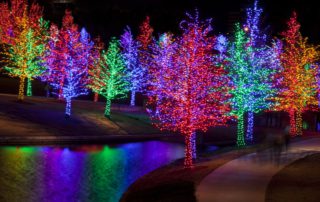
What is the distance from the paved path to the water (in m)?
3.23

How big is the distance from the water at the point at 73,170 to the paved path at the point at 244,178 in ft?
10.6

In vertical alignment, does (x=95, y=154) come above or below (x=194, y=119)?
below

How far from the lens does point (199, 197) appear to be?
1152 cm

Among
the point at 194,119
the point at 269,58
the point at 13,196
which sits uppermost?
the point at 269,58

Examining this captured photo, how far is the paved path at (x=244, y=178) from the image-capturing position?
11656mm

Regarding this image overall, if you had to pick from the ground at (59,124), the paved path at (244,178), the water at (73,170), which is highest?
the ground at (59,124)

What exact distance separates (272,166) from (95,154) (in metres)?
10.2

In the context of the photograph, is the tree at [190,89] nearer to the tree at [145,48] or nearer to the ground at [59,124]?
the ground at [59,124]

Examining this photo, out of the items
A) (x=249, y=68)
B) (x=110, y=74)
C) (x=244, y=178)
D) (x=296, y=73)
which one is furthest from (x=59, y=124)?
(x=244, y=178)

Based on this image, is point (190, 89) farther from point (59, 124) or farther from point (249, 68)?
point (59, 124)

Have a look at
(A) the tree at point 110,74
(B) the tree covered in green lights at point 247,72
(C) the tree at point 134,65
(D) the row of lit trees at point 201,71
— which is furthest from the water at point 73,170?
(C) the tree at point 134,65

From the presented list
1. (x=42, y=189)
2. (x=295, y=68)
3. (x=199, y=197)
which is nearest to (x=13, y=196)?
(x=42, y=189)

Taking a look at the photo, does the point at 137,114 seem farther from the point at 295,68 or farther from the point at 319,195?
the point at 319,195

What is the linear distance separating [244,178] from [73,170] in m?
7.39
